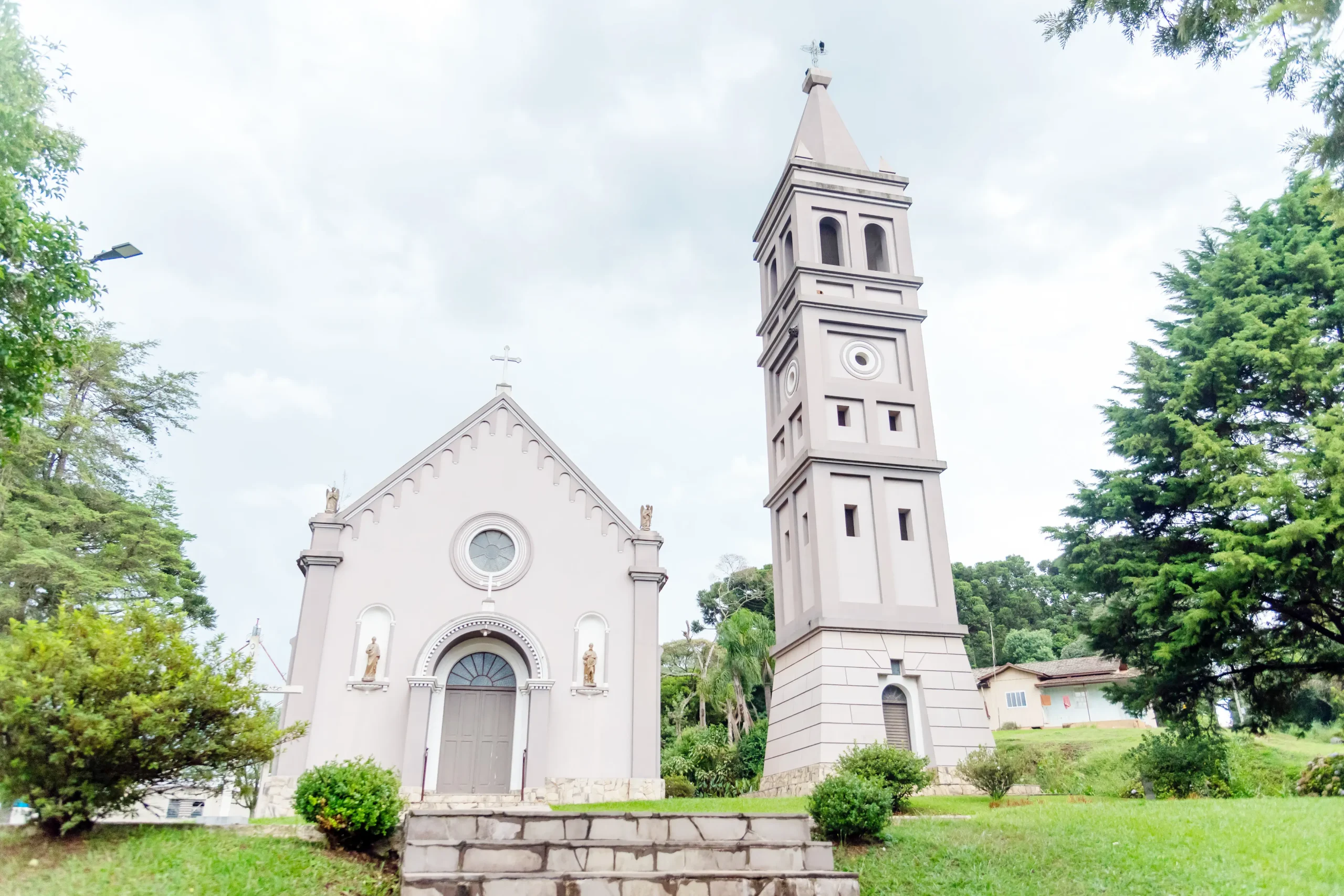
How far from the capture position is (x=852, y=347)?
2567cm

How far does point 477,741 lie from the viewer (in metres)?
19.1

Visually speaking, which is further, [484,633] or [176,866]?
[484,633]

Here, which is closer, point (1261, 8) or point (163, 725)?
point (1261, 8)

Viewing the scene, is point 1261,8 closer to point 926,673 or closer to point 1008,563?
point 926,673

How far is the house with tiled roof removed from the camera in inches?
1644

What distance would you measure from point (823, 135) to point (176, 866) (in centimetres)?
2686

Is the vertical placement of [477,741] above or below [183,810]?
above

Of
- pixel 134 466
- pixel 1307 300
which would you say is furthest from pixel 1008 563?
pixel 134 466

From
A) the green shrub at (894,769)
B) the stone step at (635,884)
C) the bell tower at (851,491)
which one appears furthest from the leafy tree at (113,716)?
Answer: the bell tower at (851,491)

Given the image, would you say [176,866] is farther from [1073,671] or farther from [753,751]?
[1073,671]

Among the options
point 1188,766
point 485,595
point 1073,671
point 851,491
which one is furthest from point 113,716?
point 1073,671

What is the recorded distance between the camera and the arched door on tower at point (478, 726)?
61.4ft

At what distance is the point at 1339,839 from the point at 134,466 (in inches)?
1067

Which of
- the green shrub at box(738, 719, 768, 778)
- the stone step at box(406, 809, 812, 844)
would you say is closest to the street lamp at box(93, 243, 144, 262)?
the stone step at box(406, 809, 812, 844)
